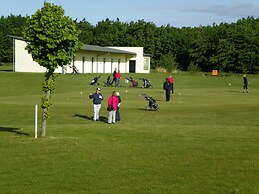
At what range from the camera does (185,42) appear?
103 m

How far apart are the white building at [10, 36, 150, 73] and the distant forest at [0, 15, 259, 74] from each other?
9.59 m

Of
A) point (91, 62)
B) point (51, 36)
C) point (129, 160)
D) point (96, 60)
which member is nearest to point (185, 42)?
point (96, 60)

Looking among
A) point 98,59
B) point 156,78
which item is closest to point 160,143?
point 156,78

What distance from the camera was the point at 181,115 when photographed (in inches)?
1008

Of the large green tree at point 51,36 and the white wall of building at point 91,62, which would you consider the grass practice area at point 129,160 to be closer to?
the large green tree at point 51,36

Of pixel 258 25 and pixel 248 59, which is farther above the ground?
pixel 258 25

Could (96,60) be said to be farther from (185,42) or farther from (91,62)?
(185,42)

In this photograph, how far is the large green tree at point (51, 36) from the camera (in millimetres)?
13805

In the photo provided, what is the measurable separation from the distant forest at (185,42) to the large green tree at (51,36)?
69188mm

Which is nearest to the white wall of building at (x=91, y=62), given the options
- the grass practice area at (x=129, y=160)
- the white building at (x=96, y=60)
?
the white building at (x=96, y=60)

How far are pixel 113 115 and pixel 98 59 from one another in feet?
173

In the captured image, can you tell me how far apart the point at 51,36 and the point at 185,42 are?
9059cm

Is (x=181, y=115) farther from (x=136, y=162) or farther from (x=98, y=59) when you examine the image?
(x=98, y=59)

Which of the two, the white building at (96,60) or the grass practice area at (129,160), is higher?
the white building at (96,60)
